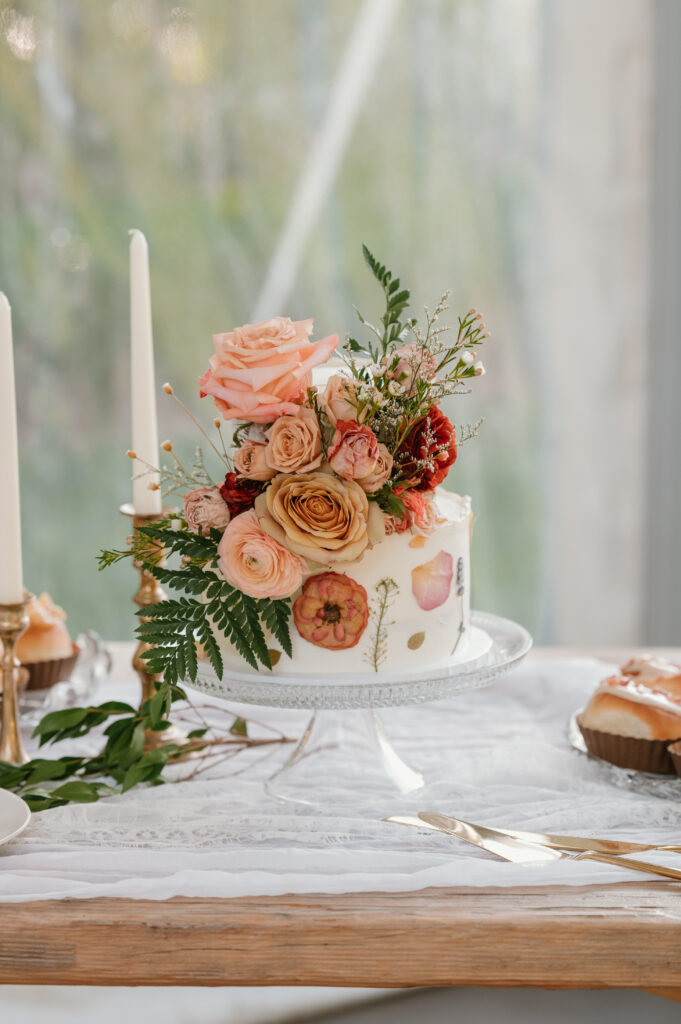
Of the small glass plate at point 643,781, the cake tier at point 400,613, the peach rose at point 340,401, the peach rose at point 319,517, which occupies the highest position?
the peach rose at point 340,401

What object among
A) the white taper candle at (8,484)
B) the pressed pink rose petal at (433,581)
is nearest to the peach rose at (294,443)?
the pressed pink rose petal at (433,581)

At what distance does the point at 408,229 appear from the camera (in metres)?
2.57

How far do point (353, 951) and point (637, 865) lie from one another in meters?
0.23

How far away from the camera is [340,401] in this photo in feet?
2.73

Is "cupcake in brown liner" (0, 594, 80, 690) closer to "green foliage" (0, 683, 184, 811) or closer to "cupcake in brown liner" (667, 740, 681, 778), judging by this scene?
"green foliage" (0, 683, 184, 811)

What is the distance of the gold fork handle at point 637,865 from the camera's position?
0.75 metres

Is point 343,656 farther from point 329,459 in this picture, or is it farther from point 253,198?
point 253,198

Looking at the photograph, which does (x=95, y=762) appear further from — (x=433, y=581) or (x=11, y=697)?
(x=433, y=581)

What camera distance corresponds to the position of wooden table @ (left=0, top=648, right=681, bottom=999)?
0.69 metres

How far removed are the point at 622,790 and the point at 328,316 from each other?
1836 mm

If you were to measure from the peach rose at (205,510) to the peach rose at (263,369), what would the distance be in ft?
0.24

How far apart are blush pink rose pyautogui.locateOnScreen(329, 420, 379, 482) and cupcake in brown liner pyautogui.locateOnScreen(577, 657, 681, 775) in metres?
0.34

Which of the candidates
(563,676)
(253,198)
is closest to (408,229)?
(253,198)

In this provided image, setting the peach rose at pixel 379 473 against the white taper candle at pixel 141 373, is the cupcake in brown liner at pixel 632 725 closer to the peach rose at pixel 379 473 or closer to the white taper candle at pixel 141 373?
the peach rose at pixel 379 473
